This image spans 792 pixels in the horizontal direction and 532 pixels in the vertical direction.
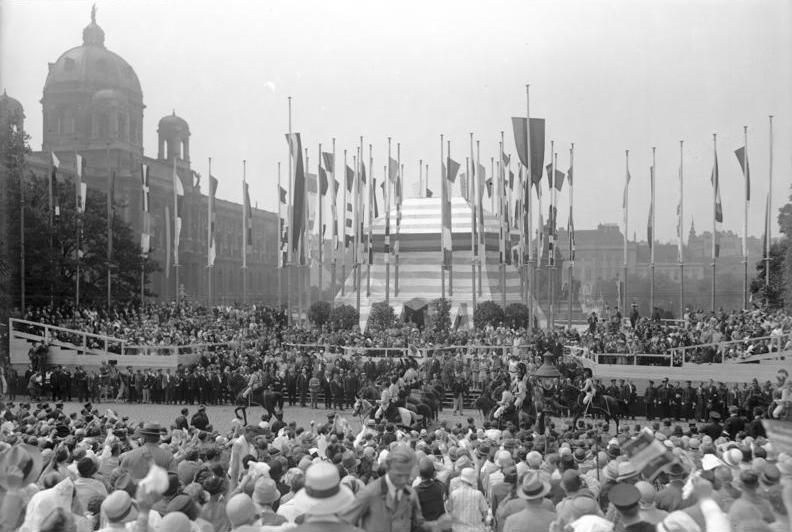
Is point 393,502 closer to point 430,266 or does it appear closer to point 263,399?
point 263,399

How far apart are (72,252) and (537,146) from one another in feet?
83.1

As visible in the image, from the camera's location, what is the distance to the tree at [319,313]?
5275 cm

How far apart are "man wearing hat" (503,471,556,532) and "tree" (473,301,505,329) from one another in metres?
44.6

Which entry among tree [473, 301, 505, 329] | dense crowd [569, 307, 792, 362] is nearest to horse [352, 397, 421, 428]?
dense crowd [569, 307, 792, 362]

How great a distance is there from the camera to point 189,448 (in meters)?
12.2

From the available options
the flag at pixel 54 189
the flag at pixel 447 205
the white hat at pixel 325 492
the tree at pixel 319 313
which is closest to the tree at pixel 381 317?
the tree at pixel 319 313

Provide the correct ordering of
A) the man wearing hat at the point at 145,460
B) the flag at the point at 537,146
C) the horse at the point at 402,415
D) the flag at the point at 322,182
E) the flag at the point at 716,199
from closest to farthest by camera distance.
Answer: the man wearing hat at the point at 145,460
the horse at the point at 402,415
the flag at the point at 537,146
the flag at the point at 716,199
the flag at the point at 322,182

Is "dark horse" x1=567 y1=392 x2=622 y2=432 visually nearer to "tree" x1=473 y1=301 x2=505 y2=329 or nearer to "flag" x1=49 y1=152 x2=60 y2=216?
"tree" x1=473 y1=301 x2=505 y2=329

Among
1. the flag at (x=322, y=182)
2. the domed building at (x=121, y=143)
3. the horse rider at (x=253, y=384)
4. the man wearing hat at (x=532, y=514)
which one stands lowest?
the horse rider at (x=253, y=384)

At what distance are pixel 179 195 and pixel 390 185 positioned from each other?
11072mm

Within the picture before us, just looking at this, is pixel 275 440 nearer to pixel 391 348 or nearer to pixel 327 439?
pixel 327 439

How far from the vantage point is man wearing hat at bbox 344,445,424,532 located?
21.7ft

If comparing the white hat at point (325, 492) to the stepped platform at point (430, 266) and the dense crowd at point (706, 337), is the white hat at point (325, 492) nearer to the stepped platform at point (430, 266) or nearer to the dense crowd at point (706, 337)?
the dense crowd at point (706, 337)

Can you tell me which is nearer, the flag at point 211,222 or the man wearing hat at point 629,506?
the man wearing hat at point 629,506
